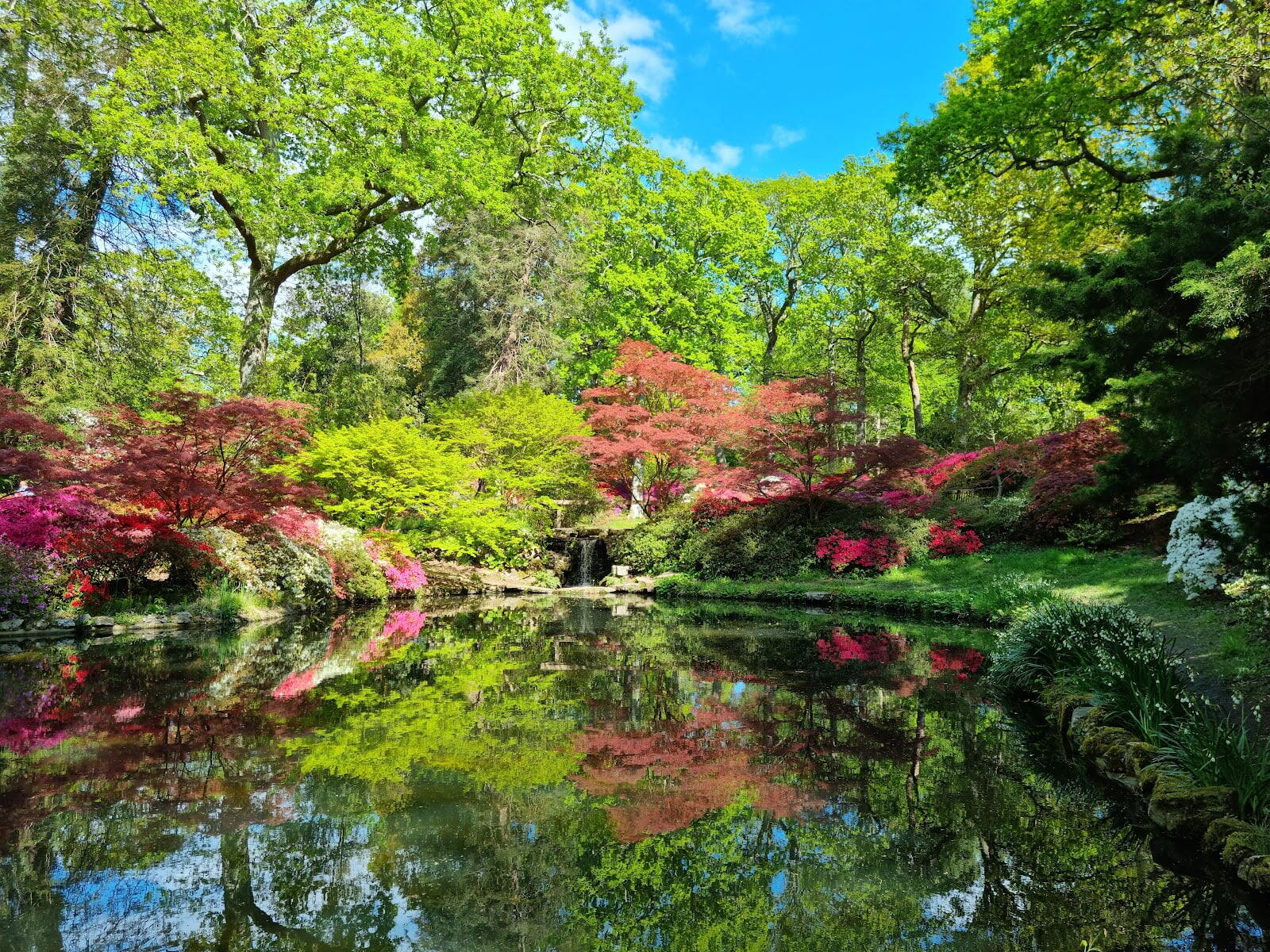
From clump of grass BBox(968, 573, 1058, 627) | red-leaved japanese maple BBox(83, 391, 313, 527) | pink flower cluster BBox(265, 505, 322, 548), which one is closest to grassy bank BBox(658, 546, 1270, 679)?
clump of grass BBox(968, 573, 1058, 627)

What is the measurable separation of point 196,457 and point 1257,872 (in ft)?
37.6

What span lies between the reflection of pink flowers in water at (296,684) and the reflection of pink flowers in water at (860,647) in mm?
5489

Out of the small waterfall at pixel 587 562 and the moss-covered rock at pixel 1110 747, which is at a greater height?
the small waterfall at pixel 587 562

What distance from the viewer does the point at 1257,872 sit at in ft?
8.74

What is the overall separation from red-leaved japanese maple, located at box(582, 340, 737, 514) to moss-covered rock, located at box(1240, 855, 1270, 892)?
12.9 metres

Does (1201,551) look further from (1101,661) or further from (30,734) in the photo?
(30,734)

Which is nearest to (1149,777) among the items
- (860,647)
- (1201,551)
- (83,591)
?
(860,647)

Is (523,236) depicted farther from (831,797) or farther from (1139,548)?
(831,797)

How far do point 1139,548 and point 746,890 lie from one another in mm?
11245

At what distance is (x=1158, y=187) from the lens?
12.9 m

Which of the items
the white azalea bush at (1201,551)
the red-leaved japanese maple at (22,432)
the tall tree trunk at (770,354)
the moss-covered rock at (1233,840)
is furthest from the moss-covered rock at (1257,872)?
the tall tree trunk at (770,354)

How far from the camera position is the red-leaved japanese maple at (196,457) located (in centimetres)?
898

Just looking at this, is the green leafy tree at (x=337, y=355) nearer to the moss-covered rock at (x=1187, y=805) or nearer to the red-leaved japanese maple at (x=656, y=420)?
the red-leaved japanese maple at (x=656, y=420)

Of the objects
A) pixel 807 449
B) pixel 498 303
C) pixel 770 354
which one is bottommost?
pixel 807 449
